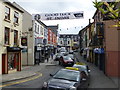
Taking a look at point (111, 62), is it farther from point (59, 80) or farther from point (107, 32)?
point (59, 80)

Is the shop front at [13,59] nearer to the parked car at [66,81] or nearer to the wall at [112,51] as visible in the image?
the parked car at [66,81]

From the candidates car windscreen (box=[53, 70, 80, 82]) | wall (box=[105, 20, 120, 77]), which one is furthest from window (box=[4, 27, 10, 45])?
wall (box=[105, 20, 120, 77])

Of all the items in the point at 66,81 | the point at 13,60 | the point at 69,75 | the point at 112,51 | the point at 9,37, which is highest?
the point at 9,37

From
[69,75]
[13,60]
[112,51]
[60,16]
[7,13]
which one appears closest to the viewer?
[69,75]

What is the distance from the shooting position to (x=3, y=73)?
17.6 meters

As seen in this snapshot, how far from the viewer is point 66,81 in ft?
30.5

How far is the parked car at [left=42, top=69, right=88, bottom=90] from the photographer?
28.3ft

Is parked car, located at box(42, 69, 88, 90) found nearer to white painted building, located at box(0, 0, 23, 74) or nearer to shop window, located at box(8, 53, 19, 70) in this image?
white painted building, located at box(0, 0, 23, 74)

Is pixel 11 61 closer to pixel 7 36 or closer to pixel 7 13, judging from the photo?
pixel 7 36

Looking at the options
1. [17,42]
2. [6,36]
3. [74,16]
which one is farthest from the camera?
[17,42]

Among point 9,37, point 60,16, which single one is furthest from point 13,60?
point 60,16

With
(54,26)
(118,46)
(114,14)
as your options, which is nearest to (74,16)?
(118,46)

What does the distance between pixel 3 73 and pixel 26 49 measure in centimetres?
905

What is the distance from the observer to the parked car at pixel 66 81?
8615 mm
